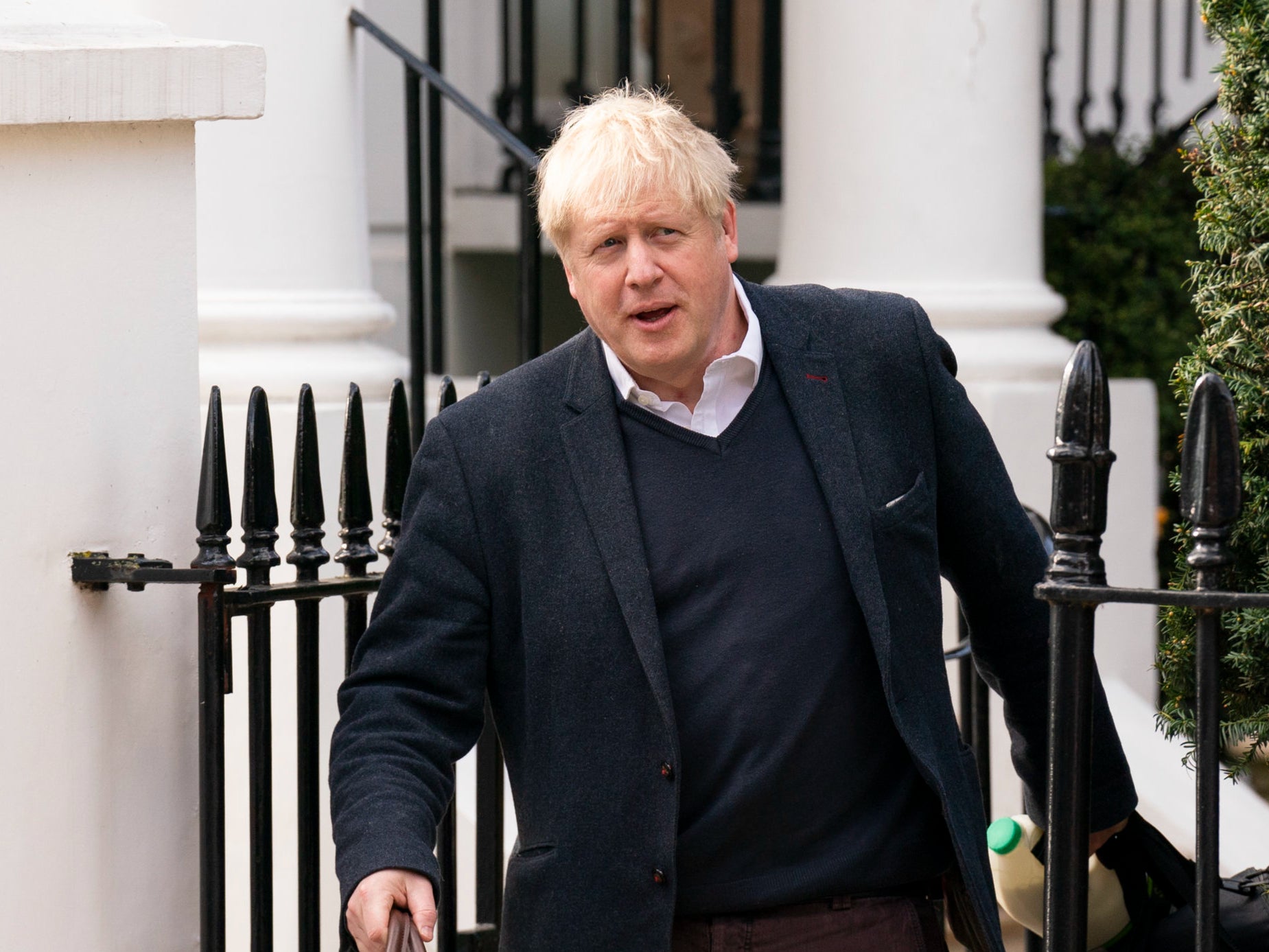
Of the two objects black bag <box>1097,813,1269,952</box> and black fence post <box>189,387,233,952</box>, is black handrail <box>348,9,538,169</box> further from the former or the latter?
black bag <box>1097,813,1269,952</box>

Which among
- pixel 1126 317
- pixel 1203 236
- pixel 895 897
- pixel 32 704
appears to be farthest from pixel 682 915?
pixel 1126 317

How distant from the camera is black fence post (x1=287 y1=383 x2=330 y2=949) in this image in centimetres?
245

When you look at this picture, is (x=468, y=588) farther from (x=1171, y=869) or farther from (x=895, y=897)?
(x=1171, y=869)

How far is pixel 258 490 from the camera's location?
2410 millimetres

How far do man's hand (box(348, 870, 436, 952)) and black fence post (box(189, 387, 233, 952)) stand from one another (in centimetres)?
44

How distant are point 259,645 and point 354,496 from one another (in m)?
0.27

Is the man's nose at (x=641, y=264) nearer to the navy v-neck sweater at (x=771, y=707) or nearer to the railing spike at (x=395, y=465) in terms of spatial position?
the navy v-neck sweater at (x=771, y=707)

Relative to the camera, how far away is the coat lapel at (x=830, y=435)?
204 centimetres

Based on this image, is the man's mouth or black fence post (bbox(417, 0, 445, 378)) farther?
black fence post (bbox(417, 0, 445, 378))

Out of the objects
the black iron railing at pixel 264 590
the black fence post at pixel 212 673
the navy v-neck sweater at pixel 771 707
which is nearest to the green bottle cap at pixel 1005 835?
the navy v-neck sweater at pixel 771 707

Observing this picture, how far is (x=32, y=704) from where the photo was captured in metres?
2.24

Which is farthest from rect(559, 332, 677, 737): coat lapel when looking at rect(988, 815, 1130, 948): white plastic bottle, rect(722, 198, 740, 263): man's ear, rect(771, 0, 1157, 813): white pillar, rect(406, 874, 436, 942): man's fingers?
rect(771, 0, 1157, 813): white pillar

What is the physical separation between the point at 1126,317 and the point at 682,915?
142 inches

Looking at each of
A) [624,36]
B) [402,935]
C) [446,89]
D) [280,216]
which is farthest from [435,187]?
[402,935]
